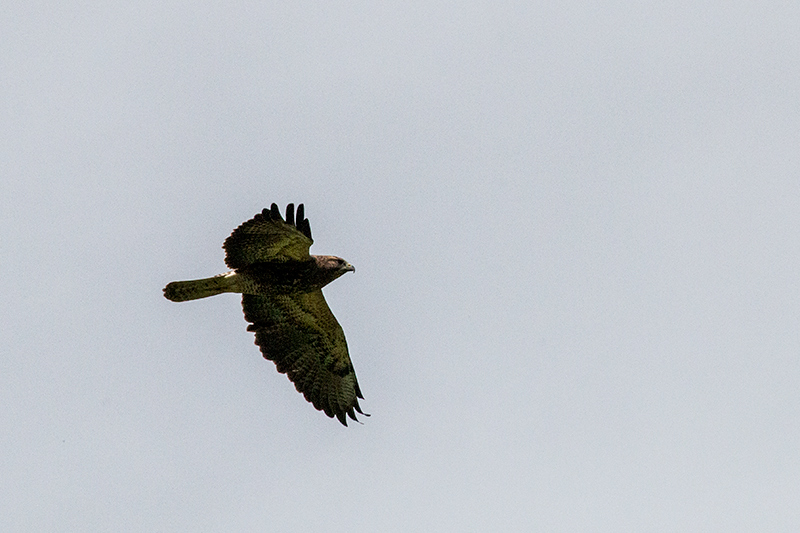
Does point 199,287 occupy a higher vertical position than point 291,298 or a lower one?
lower

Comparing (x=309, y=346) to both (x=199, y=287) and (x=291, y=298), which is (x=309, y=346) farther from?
(x=199, y=287)

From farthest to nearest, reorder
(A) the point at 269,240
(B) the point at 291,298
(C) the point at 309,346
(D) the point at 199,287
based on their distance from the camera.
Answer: (C) the point at 309,346 → (B) the point at 291,298 → (D) the point at 199,287 → (A) the point at 269,240

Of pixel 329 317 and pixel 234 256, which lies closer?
pixel 234 256

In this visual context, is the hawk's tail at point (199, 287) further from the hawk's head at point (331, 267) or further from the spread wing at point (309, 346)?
the hawk's head at point (331, 267)

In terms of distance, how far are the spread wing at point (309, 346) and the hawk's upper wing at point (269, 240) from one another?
1106 mm

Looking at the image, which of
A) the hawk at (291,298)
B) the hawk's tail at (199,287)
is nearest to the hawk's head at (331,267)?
the hawk at (291,298)

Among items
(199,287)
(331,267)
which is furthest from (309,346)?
(199,287)

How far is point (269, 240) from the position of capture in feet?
51.2

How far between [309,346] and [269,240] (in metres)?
2.37

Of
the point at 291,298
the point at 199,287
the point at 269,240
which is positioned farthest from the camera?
the point at 291,298

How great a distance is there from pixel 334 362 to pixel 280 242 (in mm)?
2635

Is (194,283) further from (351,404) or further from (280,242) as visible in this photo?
(351,404)

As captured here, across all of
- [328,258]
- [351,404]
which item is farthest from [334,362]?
[328,258]

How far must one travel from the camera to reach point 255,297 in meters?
16.8
